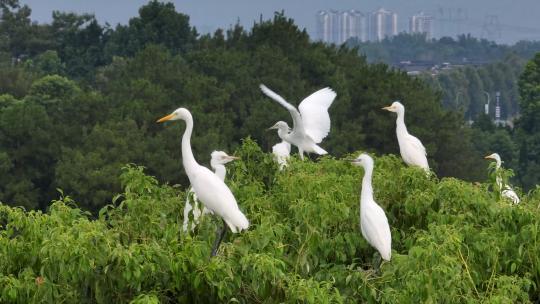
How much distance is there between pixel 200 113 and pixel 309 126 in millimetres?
32575

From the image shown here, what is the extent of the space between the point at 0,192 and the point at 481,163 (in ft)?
72.3

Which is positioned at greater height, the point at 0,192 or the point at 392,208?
the point at 392,208

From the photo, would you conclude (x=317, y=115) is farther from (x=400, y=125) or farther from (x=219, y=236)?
(x=219, y=236)

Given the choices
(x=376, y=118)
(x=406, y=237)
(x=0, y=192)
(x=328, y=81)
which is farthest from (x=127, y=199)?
(x=328, y=81)

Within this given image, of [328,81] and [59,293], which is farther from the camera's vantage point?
[328,81]

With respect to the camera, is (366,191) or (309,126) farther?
(309,126)

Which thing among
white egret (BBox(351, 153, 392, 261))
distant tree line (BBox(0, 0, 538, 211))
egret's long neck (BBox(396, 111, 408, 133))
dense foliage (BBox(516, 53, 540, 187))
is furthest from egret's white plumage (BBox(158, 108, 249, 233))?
dense foliage (BBox(516, 53, 540, 187))

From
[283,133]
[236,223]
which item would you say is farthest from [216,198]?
[283,133]

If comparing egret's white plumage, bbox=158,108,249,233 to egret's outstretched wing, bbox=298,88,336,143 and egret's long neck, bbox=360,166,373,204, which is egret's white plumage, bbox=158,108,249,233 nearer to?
egret's long neck, bbox=360,166,373,204

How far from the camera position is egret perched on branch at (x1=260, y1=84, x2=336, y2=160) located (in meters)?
23.8

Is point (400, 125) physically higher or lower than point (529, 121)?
higher

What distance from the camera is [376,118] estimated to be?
61.7 m

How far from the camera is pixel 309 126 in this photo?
975 inches

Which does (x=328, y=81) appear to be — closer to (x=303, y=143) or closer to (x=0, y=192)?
(x=0, y=192)
